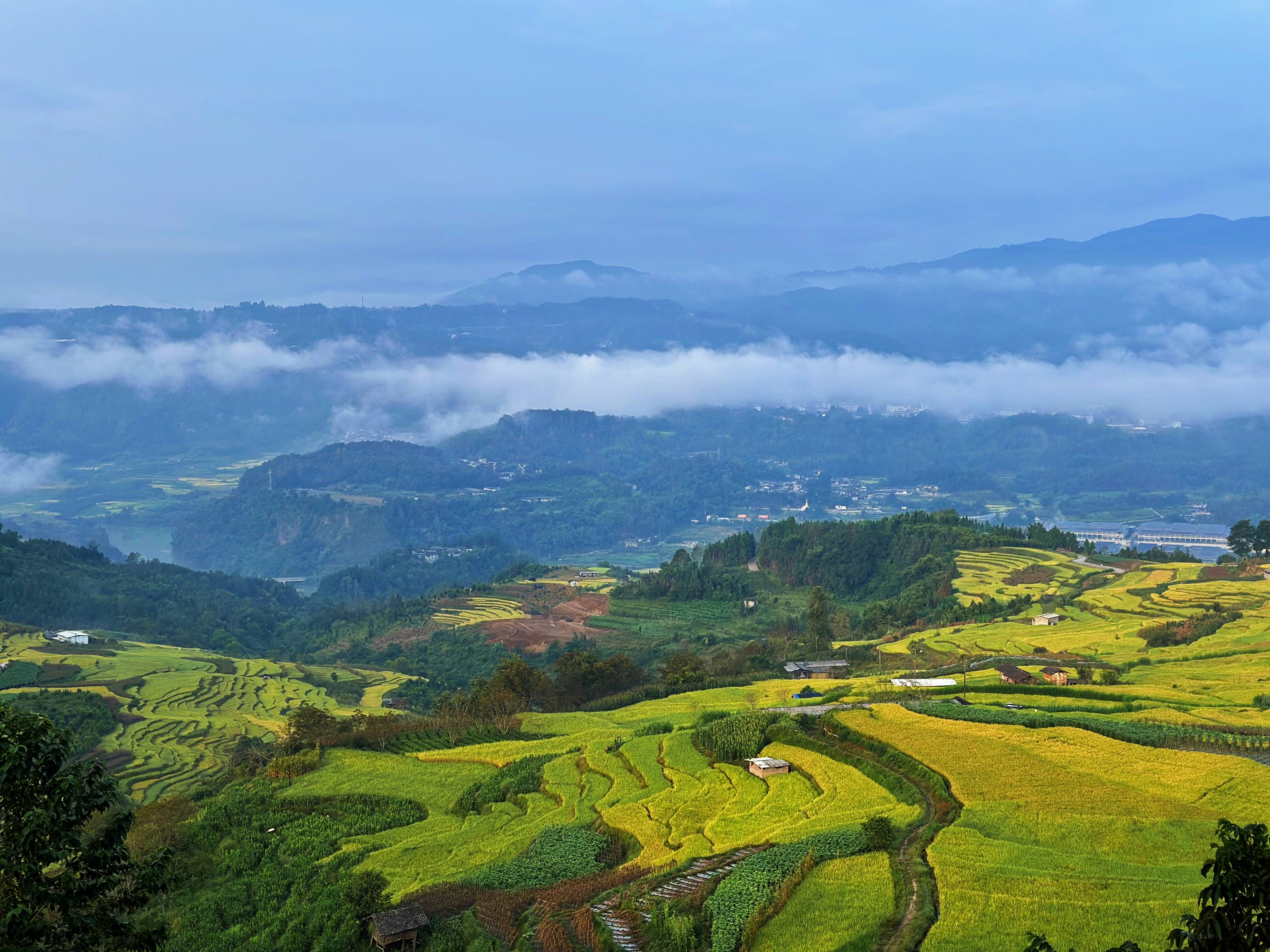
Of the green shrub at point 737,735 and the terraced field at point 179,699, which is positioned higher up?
the green shrub at point 737,735

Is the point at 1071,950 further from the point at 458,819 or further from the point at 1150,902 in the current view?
the point at 458,819

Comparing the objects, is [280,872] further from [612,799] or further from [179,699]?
[179,699]

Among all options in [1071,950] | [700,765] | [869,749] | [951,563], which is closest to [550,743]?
[700,765]

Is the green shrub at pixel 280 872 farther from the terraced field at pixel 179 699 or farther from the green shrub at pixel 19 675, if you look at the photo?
the green shrub at pixel 19 675

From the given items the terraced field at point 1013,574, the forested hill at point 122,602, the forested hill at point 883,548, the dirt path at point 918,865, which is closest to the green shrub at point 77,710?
the forested hill at point 122,602

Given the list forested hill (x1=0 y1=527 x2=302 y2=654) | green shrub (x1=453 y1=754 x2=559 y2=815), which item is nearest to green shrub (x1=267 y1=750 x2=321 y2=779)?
green shrub (x1=453 y1=754 x2=559 y2=815)

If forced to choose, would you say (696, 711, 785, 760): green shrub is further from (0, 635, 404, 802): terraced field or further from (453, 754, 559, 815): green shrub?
(0, 635, 404, 802): terraced field
